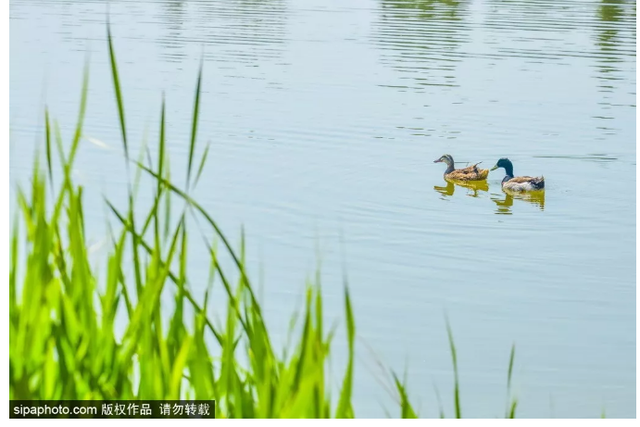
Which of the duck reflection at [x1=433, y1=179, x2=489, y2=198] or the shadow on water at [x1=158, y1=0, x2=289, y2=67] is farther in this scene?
the shadow on water at [x1=158, y1=0, x2=289, y2=67]

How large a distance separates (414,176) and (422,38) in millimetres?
12553

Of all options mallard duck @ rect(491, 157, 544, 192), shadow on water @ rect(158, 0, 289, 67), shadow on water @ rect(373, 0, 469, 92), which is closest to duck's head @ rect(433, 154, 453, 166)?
mallard duck @ rect(491, 157, 544, 192)

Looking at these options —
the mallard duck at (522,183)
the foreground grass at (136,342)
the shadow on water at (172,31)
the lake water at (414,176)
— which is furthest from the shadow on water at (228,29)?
the foreground grass at (136,342)

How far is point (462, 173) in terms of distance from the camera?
31.5 ft

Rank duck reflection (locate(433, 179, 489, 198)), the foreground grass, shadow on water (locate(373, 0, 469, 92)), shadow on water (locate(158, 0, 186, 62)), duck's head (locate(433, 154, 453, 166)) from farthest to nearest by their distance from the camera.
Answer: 1. shadow on water (locate(158, 0, 186, 62))
2. shadow on water (locate(373, 0, 469, 92))
3. duck's head (locate(433, 154, 453, 166))
4. duck reflection (locate(433, 179, 489, 198))
5. the foreground grass

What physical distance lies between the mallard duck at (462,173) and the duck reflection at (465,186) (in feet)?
0.13

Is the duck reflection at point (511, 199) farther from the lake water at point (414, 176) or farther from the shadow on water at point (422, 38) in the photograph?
the shadow on water at point (422, 38)

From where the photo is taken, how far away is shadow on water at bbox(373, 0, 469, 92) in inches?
634

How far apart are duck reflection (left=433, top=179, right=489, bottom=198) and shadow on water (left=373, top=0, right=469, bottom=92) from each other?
187 inches

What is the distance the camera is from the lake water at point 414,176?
5609 millimetres

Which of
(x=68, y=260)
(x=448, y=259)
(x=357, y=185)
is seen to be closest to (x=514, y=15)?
(x=357, y=185)

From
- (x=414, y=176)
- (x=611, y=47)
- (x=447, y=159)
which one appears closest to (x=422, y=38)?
(x=611, y=47)

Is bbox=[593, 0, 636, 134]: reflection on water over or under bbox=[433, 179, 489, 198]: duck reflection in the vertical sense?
under

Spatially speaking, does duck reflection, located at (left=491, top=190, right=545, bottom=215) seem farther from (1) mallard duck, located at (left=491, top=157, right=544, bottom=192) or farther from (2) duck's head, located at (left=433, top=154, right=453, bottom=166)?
(2) duck's head, located at (left=433, top=154, right=453, bottom=166)
